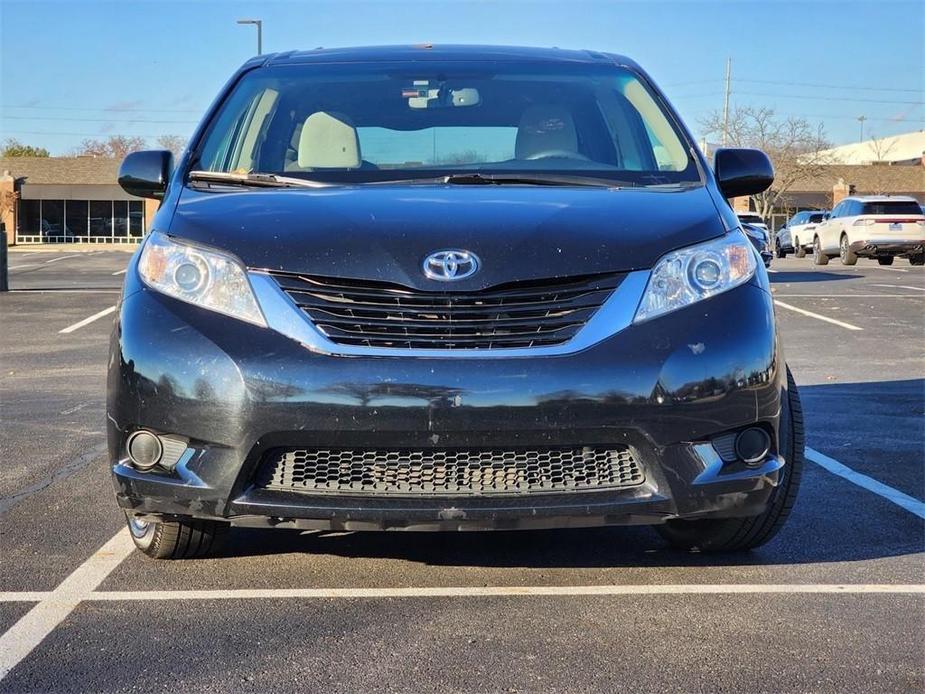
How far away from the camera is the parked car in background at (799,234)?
3868cm

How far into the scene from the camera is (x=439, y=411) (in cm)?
341

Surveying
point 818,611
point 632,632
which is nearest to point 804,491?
point 818,611

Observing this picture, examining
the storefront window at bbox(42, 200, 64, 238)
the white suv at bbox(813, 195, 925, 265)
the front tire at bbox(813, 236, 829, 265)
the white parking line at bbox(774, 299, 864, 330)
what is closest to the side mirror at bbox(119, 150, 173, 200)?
the white parking line at bbox(774, 299, 864, 330)

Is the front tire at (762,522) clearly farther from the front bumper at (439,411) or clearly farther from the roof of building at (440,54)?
the roof of building at (440,54)

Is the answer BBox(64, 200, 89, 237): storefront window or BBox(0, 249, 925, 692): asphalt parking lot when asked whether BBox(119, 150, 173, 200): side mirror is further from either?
BBox(64, 200, 89, 237): storefront window

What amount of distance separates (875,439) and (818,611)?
3.23 m

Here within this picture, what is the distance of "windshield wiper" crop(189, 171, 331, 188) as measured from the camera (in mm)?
4309

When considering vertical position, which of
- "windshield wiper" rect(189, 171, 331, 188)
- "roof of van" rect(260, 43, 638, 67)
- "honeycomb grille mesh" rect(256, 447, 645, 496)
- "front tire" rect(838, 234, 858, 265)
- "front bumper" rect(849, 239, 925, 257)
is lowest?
"front tire" rect(838, 234, 858, 265)

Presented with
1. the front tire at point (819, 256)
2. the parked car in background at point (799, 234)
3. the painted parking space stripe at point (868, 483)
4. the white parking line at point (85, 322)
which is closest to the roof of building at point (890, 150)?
the parked car in background at point (799, 234)

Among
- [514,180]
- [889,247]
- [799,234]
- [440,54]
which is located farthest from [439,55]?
[799,234]

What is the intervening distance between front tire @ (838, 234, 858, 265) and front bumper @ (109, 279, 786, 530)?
2698 centimetres

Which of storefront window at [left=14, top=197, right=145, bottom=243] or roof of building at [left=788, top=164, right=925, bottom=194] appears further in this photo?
roof of building at [left=788, top=164, right=925, bottom=194]

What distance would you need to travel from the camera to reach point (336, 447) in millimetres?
3484

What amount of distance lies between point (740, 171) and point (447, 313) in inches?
69.3
